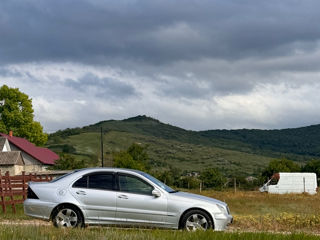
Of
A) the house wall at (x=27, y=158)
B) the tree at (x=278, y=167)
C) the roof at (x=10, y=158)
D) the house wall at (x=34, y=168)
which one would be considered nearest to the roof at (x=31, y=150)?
the house wall at (x=27, y=158)

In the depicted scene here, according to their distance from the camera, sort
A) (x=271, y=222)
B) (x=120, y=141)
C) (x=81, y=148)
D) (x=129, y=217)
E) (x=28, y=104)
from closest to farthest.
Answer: (x=129, y=217) → (x=271, y=222) → (x=28, y=104) → (x=81, y=148) → (x=120, y=141)

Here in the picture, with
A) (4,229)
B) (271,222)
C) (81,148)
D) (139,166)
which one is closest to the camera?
(4,229)

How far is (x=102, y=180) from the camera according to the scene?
1413cm

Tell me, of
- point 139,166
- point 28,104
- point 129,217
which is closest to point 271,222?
point 129,217

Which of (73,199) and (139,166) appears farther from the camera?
(139,166)

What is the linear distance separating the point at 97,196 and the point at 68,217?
88cm

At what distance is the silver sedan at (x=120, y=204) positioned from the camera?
13586mm

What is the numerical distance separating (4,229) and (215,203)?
571 centimetres

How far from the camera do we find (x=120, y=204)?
45.1 feet

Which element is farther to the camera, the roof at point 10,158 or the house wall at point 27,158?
the house wall at point 27,158

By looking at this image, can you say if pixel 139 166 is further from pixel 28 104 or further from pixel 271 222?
pixel 271 222

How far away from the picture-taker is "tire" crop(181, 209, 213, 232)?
1348 centimetres

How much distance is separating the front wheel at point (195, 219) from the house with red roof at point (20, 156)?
5181 cm

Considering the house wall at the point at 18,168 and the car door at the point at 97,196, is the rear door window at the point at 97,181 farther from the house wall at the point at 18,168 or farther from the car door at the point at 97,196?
the house wall at the point at 18,168
